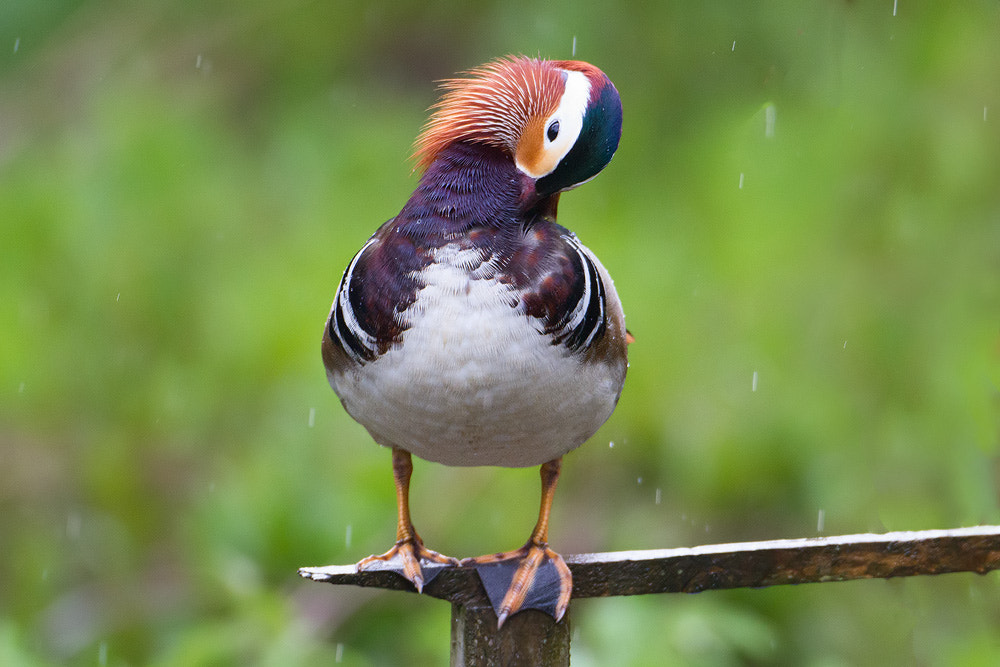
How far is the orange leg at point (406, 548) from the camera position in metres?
1.19

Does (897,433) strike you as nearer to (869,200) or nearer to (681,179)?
(869,200)

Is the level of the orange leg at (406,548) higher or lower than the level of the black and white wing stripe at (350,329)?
lower

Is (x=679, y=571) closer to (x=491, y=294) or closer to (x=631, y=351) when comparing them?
(x=491, y=294)

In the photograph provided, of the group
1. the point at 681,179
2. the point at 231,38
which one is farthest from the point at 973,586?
the point at 231,38

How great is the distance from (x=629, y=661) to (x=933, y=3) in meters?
1.84

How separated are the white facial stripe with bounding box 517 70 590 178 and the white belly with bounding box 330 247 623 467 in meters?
0.13

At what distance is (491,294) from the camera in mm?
1087

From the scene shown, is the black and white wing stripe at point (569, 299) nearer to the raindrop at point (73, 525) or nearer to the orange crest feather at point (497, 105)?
the orange crest feather at point (497, 105)

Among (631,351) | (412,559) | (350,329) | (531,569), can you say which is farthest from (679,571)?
(631,351)

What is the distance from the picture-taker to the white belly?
1.08 m

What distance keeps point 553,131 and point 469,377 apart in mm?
261

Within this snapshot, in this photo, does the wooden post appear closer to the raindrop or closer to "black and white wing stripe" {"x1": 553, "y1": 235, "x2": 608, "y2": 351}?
"black and white wing stripe" {"x1": 553, "y1": 235, "x2": 608, "y2": 351}

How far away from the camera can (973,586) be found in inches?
92.5

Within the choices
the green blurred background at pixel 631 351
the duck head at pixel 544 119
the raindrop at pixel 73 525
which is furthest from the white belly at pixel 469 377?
the raindrop at pixel 73 525
